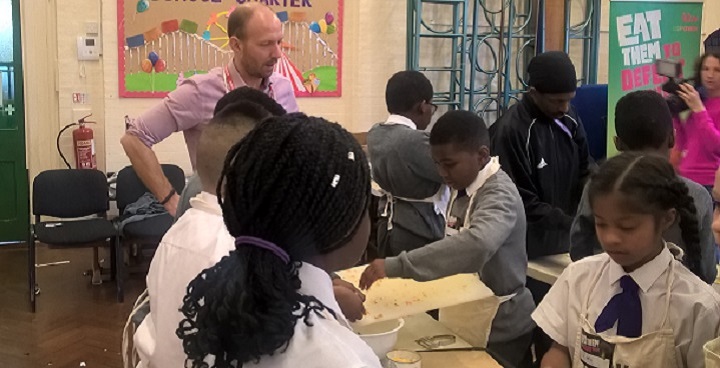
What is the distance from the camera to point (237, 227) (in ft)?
3.51

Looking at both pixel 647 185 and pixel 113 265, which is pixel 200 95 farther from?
pixel 113 265

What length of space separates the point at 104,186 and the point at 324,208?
468 cm

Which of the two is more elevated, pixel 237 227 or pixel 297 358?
pixel 237 227

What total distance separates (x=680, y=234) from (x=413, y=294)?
2.46 feet

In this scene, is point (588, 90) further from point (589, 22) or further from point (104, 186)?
point (104, 186)

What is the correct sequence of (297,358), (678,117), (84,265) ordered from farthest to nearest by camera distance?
(84,265), (678,117), (297,358)

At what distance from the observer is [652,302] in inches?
67.5

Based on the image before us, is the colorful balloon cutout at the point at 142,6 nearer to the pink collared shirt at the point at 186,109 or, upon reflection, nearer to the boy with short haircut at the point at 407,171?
the boy with short haircut at the point at 407,171

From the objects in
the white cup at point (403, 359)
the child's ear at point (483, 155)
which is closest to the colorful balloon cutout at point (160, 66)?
the child's ear at point (483, 155)

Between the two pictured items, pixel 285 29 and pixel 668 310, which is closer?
pixel 668 310

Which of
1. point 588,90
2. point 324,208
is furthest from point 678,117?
point 324,208

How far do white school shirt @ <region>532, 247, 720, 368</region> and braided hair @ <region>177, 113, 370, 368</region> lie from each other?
3.07ft

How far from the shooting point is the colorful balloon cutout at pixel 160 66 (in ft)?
19.7

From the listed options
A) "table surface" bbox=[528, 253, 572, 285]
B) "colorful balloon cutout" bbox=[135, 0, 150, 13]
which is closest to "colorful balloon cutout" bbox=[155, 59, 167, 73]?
"colorful balloon cutout" bbox=[135, 0, 150, 13]
